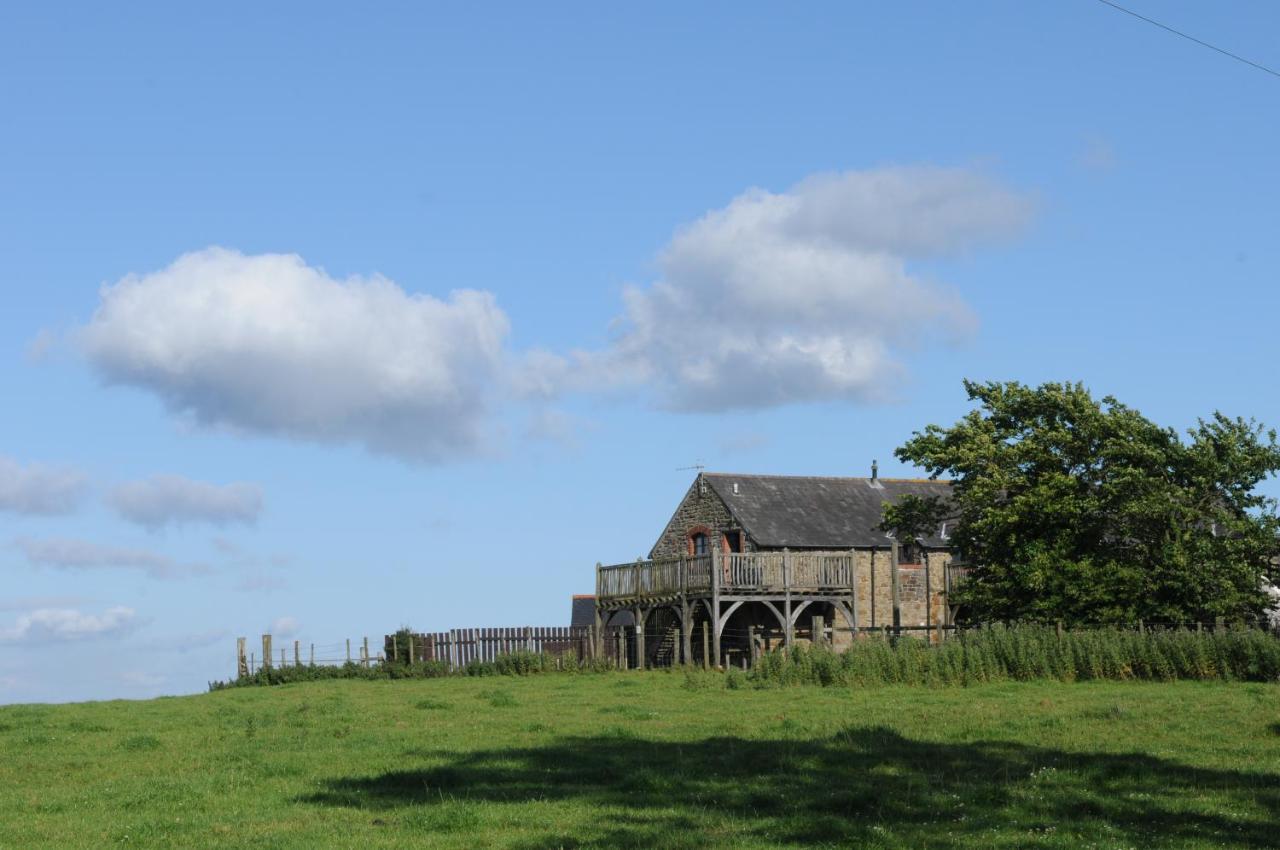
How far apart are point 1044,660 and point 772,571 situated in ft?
53.3

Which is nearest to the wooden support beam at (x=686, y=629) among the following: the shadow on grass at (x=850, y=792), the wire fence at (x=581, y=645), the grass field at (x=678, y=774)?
the wire fence at (x=581, y=645)

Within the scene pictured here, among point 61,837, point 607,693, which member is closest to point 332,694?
point 607,693

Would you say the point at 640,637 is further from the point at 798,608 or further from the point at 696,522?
the point at 696,522

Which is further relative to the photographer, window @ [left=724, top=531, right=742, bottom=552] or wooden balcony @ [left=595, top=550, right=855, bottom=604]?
window @ [left=724, top=531, right=742, bottom=552]

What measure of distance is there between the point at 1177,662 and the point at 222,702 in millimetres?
21063

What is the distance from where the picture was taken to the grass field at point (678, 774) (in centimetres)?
1266

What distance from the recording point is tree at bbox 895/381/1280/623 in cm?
3734

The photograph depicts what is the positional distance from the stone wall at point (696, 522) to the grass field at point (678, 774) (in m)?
24.3

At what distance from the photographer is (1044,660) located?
1186 inches

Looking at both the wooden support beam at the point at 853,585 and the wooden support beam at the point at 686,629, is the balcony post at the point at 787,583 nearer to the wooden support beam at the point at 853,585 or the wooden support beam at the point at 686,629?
the wooden support beam at the point at 853,585

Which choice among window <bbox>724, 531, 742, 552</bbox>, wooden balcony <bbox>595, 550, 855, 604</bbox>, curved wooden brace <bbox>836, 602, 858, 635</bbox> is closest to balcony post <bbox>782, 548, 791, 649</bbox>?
wooden balcony <bbox>595, 550, 855, 604</bbox>

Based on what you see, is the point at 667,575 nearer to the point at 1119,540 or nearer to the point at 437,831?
the point at 1119,540

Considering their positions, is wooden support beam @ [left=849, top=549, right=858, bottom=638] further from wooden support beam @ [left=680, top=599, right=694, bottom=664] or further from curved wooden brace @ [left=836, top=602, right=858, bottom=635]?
wooden support beam @ [left=680, top=599, right=694, bottom=664]

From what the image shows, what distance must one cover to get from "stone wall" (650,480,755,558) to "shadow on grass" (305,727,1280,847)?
31793mm
